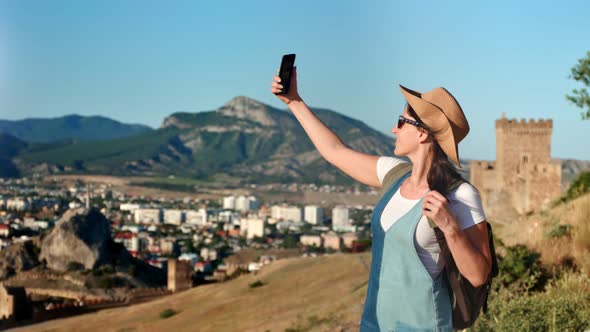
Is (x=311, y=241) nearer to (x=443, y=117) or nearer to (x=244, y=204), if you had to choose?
(x=244, y=204)

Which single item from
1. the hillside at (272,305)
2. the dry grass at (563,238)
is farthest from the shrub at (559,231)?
the hillside at (272,305)

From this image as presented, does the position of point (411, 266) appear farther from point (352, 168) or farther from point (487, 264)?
point (352, 168)

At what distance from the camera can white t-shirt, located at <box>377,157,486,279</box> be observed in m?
2.21

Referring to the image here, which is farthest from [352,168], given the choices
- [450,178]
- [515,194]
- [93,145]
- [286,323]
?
[93,145]

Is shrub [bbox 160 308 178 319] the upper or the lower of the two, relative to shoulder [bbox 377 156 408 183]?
lower

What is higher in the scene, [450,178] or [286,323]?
[450,178]

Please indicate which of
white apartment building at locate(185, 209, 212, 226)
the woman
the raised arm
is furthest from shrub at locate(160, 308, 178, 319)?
white apartment building at locate(185, 209, 212, 226)

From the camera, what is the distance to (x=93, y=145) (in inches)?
6383

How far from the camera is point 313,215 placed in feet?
361

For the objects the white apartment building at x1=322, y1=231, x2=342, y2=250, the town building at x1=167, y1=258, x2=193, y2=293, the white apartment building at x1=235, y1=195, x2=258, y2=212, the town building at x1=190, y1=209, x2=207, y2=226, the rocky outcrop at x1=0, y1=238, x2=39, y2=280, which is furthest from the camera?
the white apartment building at x1=235, y1=195, x2=258, y2=212

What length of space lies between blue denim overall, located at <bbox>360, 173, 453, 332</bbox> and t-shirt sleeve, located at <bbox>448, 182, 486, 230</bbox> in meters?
0.11

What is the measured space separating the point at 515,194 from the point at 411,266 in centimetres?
1990

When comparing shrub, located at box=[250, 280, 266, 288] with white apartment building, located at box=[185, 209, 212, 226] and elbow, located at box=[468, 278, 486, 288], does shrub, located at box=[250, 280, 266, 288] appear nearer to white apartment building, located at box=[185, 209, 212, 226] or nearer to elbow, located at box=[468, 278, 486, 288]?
elbow, located at box=[468, 278, 486, 288]

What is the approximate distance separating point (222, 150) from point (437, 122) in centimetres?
16517
